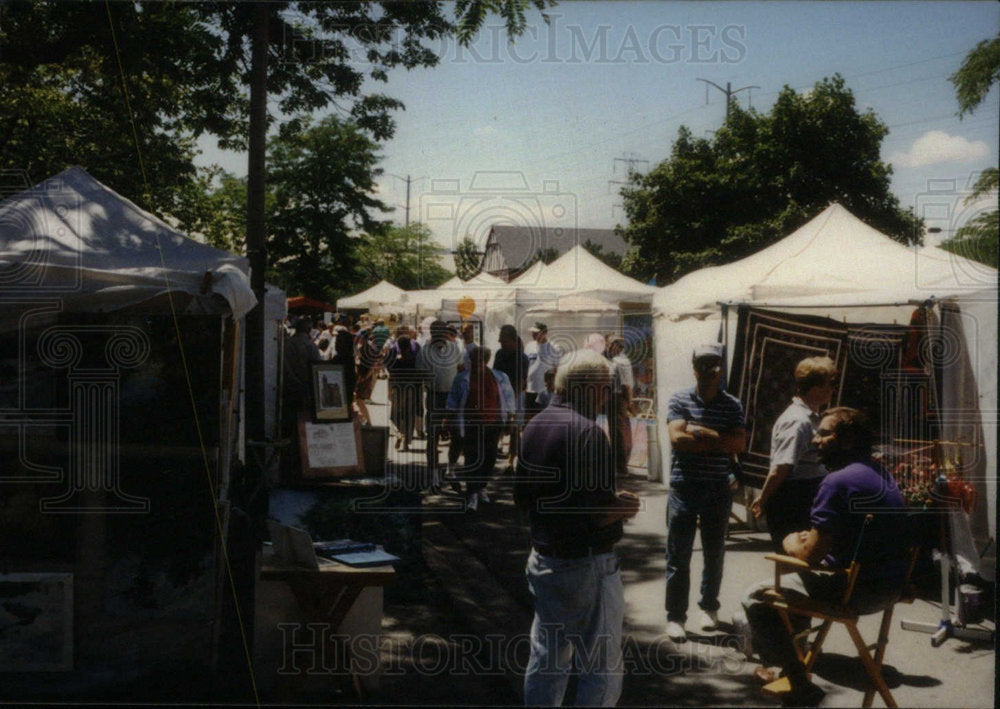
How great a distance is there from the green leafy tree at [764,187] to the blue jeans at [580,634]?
2027cm

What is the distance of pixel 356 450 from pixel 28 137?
197 inches

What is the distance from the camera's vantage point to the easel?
602cm

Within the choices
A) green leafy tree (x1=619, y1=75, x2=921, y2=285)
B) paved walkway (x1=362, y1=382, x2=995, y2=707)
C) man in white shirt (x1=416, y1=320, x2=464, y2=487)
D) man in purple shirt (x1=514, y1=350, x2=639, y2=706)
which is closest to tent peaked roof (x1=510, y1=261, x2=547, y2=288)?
man in white shirt (x1=416, y1=320, x2=464, y2=487)

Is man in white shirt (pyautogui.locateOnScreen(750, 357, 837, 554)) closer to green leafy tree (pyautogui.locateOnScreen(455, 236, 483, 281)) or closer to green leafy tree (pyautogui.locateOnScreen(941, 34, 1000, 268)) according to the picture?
green leafy tree (pyautogui.locateOnScreen(941, 34, 1000, 268))

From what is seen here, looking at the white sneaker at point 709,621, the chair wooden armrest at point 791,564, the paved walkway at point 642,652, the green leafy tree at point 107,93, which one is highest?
the green leafy tree at point 107,93

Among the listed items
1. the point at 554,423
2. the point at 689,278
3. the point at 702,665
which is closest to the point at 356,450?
the point at 689,278

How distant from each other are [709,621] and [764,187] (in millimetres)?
20411

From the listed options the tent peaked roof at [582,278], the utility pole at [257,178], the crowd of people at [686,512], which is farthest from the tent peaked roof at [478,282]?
the crowd of people at [686,512]

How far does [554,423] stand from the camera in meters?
4.23

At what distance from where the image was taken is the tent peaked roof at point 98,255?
5064 millimetres

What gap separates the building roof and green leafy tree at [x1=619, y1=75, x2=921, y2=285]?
226cm

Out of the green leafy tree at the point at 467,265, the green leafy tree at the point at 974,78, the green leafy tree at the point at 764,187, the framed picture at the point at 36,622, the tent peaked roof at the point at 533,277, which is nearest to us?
the framed picture at the point at 36,622

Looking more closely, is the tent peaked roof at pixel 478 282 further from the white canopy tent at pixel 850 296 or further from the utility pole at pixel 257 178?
the utility pole at pixel 257 178

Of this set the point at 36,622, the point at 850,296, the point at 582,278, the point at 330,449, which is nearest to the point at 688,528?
the point at 850,296
